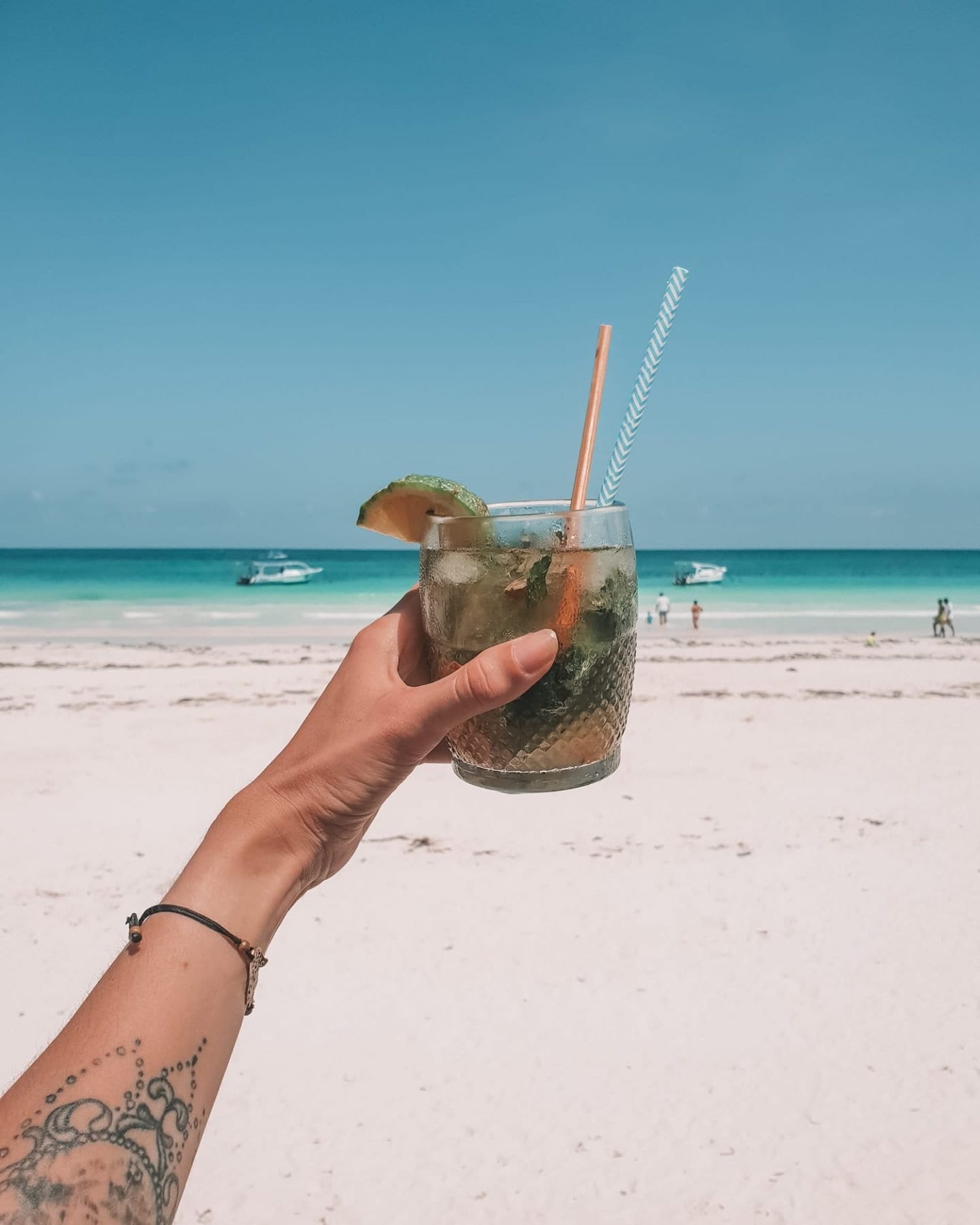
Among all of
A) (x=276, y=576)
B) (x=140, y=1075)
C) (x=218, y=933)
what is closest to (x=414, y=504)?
(x=218, y=933)

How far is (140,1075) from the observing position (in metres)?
1.56

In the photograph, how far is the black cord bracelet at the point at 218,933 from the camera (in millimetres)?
1729

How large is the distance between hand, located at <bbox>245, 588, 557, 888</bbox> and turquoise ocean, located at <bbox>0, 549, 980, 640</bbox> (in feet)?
95.5

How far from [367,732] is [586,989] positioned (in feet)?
13.0

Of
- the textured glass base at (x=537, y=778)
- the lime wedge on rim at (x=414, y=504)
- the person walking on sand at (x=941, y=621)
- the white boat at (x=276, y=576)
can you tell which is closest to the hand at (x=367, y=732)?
the textured glass base at (x=537, y=778)

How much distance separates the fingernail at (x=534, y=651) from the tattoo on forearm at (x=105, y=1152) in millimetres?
880

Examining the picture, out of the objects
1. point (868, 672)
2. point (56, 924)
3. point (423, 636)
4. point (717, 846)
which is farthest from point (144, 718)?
point (868, 672)

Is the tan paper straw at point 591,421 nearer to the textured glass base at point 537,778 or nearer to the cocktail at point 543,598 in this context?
the cocktail at point 543,598

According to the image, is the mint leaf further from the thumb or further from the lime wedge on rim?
the lime wedge on rim

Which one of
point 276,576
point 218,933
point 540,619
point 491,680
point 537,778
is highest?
point 276,576

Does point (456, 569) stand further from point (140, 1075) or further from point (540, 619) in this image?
point (140, 1075)

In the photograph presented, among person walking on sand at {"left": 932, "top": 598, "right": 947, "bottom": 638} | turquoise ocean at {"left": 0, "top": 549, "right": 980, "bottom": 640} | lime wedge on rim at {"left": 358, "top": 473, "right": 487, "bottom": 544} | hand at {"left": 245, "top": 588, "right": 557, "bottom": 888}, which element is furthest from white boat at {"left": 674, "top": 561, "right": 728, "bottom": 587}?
hand at {"left": 245, "top": 588, "right": 557, "bottom": 888}

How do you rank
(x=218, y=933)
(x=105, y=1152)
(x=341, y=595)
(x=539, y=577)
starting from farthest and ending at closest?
(x=341, y=595)
(x=539, y=577)
(x=218, y=933)
(x=105, y=1152)

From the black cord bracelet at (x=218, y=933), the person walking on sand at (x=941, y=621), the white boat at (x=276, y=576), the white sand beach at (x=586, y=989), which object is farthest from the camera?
the white boat at (x=276, y=576)
